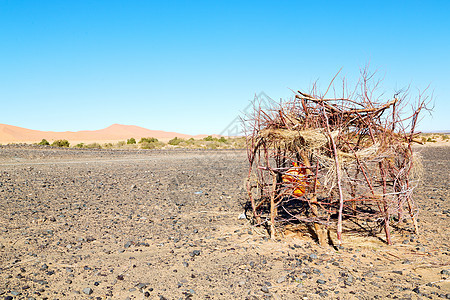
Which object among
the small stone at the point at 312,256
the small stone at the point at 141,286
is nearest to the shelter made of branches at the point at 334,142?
the small stone at the point at 312,256

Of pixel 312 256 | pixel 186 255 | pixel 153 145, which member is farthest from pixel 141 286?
pixel 153 145

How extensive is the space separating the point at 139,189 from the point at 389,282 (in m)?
9.32

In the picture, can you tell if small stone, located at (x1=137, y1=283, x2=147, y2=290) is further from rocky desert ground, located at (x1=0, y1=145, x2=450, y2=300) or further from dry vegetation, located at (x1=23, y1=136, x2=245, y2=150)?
dry vegetation, located at (x1=23, y1=136, x2=245, y2=150)

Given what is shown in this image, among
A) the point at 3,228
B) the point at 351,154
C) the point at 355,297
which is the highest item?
the point at 351,154

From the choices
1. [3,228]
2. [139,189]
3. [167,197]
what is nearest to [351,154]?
[167,197]

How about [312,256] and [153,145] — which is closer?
[312,256]

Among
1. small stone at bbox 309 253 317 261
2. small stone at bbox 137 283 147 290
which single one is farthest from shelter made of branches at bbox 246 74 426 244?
small stone at bbox 137 283 147 290

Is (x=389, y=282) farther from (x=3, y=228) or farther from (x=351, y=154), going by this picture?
(x=3, y=228)

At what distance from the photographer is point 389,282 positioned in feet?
17.2

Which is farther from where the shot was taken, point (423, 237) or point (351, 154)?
point (423, 237)

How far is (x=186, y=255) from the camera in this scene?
6.32 m

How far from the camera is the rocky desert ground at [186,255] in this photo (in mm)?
5004

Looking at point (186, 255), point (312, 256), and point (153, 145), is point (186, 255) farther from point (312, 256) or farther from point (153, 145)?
point (153, 145)

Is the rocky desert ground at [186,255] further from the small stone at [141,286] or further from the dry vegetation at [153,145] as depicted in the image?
the dry vegetation at [153,145]
